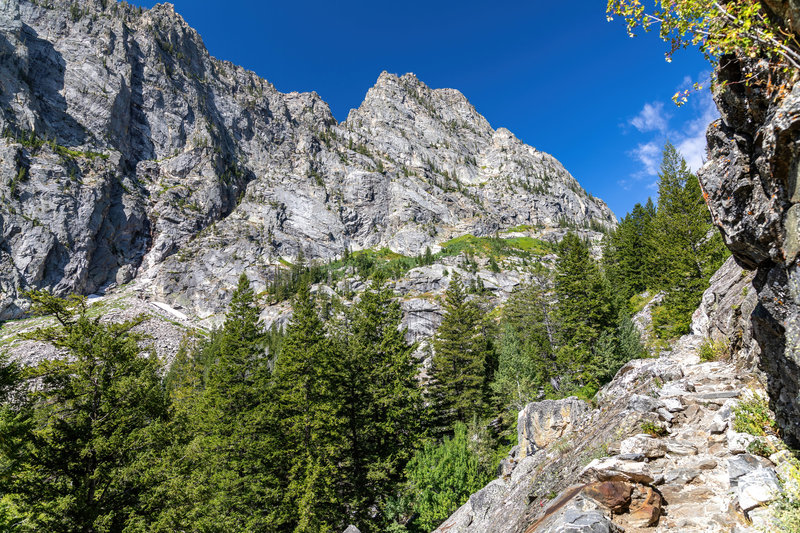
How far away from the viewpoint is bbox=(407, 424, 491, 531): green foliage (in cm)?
2100

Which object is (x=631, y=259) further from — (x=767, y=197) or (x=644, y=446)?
(x=767, y=197)

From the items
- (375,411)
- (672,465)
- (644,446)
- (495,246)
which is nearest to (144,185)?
(495,246)

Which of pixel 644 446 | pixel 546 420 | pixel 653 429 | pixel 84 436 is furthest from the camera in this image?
pixel 546 420

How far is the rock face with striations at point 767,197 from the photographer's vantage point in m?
4.52

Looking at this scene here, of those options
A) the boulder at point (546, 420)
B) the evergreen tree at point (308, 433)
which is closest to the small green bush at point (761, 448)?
the boulder at point (546, 420)

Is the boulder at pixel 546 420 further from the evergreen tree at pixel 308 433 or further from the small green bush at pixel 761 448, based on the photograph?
the evergreen tree at pixel 308 433

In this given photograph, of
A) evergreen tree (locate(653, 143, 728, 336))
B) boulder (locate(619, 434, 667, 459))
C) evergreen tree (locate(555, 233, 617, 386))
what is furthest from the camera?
evergreen tree (locate(555, 233, 617, 386))

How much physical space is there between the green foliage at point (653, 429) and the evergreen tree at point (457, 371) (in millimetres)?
24723

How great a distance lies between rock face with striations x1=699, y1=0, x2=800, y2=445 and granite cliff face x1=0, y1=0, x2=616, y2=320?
472ft

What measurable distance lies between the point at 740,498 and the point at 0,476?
19724 millimetres

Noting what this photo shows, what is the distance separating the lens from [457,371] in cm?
3328

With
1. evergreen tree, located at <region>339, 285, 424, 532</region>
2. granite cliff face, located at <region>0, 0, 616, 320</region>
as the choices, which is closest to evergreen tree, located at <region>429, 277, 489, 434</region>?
evergreen tree, located at <region>339, 285, 424, 532</region>

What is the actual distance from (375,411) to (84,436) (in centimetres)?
1626

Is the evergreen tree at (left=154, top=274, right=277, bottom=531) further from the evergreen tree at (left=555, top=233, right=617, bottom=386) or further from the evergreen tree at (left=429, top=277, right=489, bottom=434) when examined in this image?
the evergreen tree at (left=555, top=233, right=617, bottom=386)
